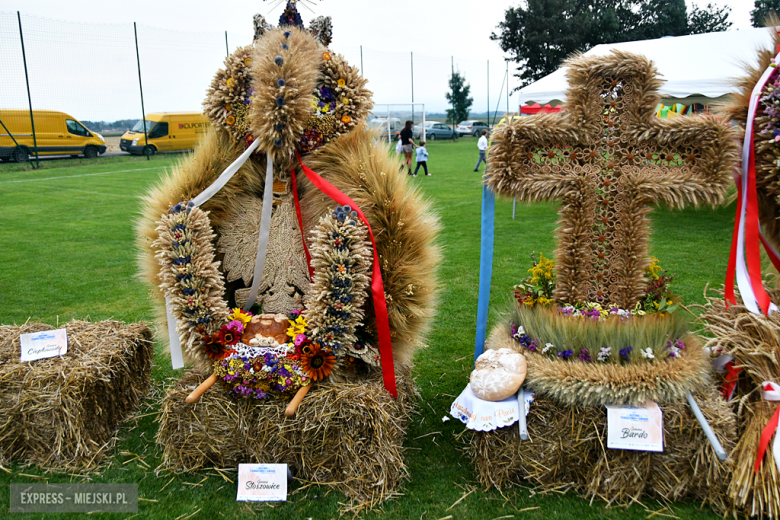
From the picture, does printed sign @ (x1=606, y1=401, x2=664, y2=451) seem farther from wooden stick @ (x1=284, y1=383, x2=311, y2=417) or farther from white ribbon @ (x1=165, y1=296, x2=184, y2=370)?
white ribbon @ (x1=165, y1=296, x2=184, y2=370)

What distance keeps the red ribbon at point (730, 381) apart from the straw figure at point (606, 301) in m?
0.15

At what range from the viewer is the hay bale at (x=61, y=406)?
2.75 meters

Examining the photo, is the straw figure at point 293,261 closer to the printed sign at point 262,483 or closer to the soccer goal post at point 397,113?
the printed sign at point 262,483

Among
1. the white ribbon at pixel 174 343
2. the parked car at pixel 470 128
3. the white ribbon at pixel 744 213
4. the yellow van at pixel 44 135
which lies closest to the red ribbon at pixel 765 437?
the white ribbon at pixel 744 213

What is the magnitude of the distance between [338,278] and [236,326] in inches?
22.6

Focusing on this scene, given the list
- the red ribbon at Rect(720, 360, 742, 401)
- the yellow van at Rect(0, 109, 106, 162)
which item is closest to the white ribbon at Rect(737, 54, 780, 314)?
the red ribbon at Rect(720, 360, 742, 401)

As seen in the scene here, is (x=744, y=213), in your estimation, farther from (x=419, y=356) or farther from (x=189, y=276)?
(x=189, y=276)

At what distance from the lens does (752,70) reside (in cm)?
277

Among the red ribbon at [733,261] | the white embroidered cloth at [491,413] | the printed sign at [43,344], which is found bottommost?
the white embroidered cloth at [491,413]

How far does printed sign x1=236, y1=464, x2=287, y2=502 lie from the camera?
2.50 meters

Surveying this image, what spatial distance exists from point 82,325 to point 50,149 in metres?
16.9

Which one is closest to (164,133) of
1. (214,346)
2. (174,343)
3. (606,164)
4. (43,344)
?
(43,344)

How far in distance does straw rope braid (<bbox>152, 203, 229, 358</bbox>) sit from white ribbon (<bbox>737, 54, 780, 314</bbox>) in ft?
8.19

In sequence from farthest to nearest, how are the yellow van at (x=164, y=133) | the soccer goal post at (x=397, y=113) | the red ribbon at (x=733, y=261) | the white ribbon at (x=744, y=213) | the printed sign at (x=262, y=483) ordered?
→ the soccer goal post at (x=397, y=113), the yellow van at (x=164, y=133), the red ribbon at (x=733, y=261), the white ribbon at (x=744, y=213), the printed sign at (x=262, y=483)
